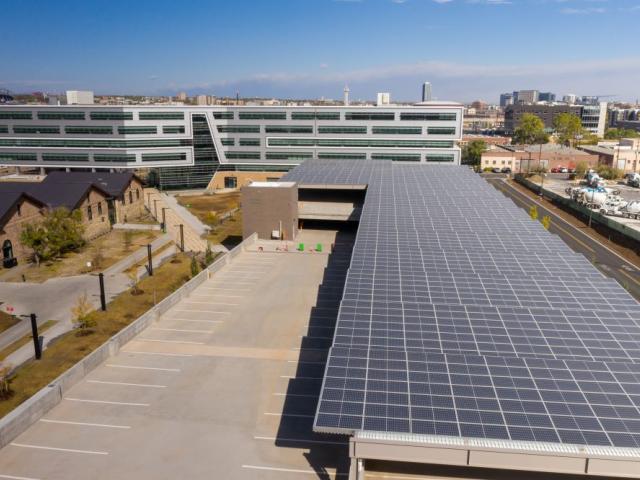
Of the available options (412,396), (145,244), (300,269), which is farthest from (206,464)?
(145,244)

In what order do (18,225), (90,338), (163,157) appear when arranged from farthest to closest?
1. (163,157)
2. (18,225)
3. (90,338)

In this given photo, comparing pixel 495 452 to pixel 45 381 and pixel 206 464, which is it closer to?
pixel 206 464

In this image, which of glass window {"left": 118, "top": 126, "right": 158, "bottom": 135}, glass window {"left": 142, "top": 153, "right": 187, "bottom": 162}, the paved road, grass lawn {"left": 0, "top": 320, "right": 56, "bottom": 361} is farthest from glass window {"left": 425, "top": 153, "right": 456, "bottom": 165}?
grass lawn {"left": 0, "top": 320, "right": 56, "bottom": 361}

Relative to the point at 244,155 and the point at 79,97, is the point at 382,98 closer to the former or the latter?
the point at 244,155

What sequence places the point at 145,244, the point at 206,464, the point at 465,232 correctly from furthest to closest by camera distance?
1. the point at 145,244
2. the point at 465,232
3. the point at 206,464

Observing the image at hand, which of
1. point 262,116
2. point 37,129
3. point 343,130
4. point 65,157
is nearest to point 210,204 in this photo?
point 262,116

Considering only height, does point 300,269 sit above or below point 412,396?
below
